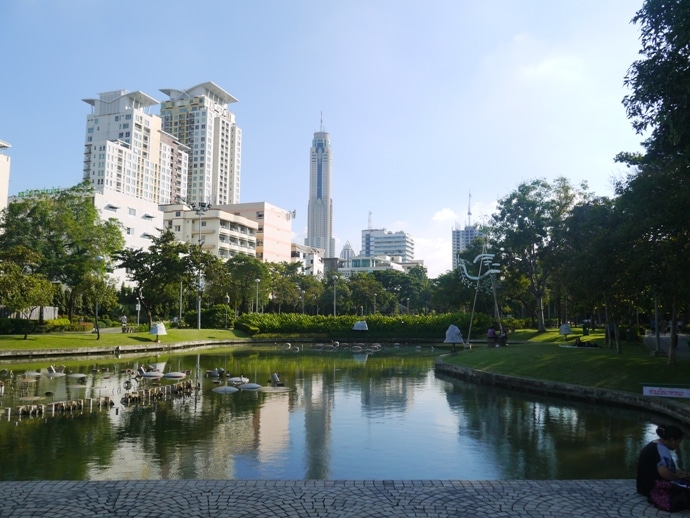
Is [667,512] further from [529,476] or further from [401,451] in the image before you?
[401,451]

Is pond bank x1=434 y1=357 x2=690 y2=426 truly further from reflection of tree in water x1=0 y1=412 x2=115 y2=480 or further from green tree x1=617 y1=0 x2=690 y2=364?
reflection of tree in water x1=0 y1=412 x2=115 y2=480

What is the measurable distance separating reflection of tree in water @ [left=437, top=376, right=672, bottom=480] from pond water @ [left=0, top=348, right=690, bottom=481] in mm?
38

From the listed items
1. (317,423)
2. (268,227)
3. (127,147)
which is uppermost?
(127,147)

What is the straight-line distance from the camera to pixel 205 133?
178m

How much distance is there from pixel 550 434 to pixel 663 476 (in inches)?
305

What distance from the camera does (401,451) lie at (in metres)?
13.8

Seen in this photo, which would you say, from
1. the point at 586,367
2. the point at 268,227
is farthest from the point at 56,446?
the point at 268,227

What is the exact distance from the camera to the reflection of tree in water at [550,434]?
12.2 metres

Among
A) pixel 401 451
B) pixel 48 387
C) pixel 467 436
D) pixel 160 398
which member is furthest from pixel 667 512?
pixel 48 387

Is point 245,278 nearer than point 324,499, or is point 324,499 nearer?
point 324,499

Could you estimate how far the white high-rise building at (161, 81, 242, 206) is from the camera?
17900 cm

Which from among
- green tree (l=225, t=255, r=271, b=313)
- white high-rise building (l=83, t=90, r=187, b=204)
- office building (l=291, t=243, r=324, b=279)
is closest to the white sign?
green tree (l=225, t=255, r=271, b=313)

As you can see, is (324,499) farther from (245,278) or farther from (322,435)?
(245,278)

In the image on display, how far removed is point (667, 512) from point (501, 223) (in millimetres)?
47672
